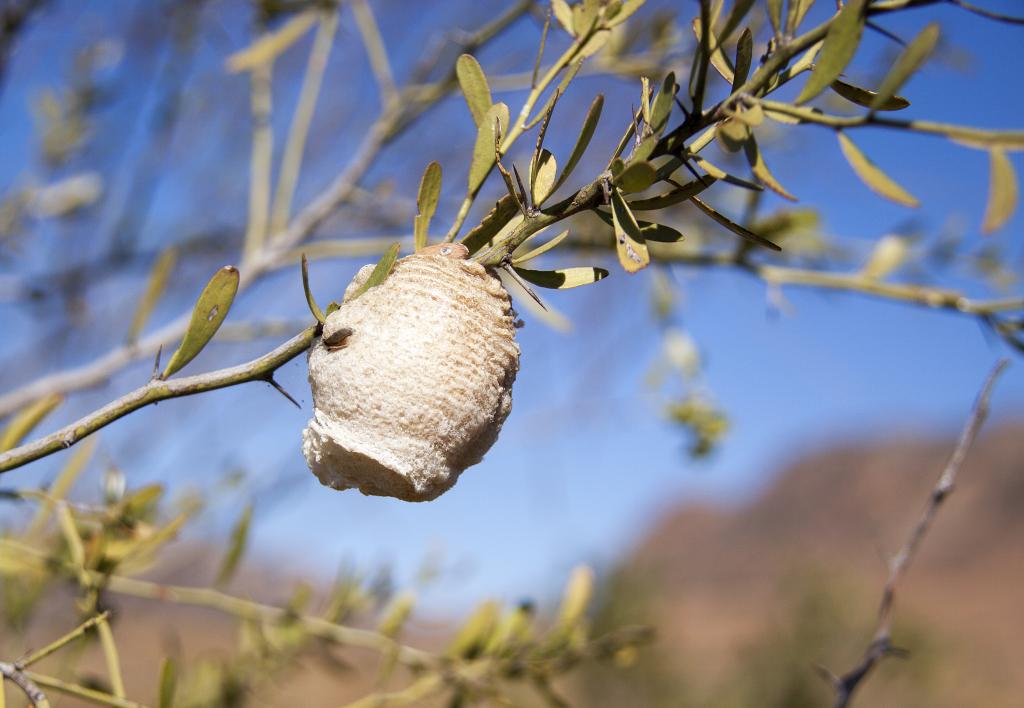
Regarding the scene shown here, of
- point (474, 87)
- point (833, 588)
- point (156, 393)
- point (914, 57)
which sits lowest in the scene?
point (156, 393)

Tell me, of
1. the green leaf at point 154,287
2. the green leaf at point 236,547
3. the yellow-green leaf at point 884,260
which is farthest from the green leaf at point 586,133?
the yellow-green leaf at point 884,260

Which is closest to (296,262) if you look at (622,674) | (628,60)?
(628,60)

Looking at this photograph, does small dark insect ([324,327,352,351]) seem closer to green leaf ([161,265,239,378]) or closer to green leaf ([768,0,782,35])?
green leaf ([161,265,239,378])

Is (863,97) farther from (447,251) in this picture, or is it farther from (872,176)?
(447,251)

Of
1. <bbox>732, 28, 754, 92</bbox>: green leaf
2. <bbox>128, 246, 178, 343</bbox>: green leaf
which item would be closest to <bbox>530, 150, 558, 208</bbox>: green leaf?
<bbox>732, 28, 754, 92</bbox>: green leaf

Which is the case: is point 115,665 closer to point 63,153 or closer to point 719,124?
point 719,124

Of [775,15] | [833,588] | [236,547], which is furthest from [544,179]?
[833,588]

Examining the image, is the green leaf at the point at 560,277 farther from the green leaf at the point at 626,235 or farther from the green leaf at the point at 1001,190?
the green leaf at the point at 1001,190
